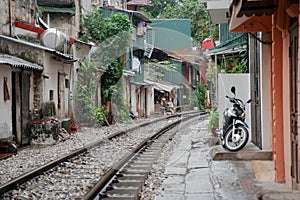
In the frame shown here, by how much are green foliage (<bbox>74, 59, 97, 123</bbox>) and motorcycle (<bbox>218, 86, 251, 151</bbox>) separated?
549 inches

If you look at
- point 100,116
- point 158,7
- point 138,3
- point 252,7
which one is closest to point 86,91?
point 100,116

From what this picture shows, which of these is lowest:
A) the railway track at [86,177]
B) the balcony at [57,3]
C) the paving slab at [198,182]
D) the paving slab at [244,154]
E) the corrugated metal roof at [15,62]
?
the railway track at [86,177]

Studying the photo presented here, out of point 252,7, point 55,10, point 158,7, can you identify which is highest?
point 158,7

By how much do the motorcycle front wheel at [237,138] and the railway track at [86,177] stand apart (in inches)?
72.7

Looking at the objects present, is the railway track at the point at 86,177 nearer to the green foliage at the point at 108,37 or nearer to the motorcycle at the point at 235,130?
the motorcycle at the point at 235,130

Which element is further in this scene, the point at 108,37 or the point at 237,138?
the point at 108,37

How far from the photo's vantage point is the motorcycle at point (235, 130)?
35.3 feet

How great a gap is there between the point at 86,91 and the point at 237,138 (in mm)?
14836

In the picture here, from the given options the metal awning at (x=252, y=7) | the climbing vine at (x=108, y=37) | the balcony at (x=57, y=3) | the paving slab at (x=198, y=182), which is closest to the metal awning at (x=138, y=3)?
the climbing vine at (x=108, y=37)

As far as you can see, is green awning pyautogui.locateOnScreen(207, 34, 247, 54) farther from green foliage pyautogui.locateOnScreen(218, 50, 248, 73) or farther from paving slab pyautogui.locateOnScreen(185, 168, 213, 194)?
paving slab pyautogui.locateOnScreen(185, 168, 213, 194)

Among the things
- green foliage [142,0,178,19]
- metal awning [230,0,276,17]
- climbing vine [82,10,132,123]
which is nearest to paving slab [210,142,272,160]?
metal awning [230,0,276,17]

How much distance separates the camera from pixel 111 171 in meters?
10.8

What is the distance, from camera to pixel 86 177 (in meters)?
10.3

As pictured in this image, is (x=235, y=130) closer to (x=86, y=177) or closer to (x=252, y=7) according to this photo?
(x=86, y=177)
